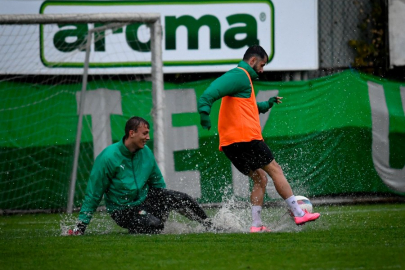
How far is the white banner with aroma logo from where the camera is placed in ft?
39.3

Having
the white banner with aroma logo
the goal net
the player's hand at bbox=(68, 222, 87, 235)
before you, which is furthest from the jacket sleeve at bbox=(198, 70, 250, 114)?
the white banner with aroma logo

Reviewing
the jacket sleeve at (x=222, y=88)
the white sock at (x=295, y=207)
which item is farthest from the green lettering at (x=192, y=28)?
the white sock at (x=295, y=207)

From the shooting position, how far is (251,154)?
716cm

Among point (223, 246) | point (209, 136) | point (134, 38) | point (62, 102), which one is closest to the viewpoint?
point (223, 246)

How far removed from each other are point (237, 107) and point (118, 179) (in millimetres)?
1292

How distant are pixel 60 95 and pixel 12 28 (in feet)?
4.26

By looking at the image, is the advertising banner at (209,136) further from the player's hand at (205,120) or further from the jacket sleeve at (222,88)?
the player's hand at (205,120)

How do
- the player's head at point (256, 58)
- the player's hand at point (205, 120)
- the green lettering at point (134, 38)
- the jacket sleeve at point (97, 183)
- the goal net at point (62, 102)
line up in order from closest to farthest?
1. the player's hand at point (205, 120)
2. the jacket sleeve at point (97, 183)
3. the player's head at point (256, 58)
4. the goal net at point (62, 102)
5. the green lettering at point (134, 38)

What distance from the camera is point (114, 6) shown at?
1210 cm

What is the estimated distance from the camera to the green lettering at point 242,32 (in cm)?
1235

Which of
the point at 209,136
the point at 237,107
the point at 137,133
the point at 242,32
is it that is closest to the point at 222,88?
the point at 237,107

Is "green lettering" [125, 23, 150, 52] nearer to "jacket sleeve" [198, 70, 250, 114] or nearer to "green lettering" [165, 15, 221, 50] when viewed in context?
"green lettering" [165, 15, 221, 50]

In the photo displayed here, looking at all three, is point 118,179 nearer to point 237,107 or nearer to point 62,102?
point 237,107

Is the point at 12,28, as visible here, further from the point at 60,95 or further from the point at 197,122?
Answer: the point at 197,122
